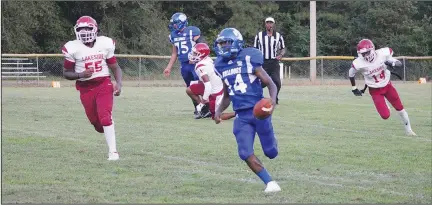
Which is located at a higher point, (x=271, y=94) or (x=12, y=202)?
(x=271, y=94)

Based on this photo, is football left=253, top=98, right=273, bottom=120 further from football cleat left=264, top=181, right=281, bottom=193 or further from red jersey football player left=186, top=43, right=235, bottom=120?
red jersey football player left=186, top=43, right=235, bottom=120

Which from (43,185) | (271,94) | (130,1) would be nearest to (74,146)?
(43,185)

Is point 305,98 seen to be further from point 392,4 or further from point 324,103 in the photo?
point 392,4

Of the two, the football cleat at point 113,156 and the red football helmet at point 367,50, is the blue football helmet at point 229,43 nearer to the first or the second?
the football cleat at point 113,156

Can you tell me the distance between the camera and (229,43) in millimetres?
7965

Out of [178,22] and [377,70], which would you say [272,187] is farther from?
[178,22]

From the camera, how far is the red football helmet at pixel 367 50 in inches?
532

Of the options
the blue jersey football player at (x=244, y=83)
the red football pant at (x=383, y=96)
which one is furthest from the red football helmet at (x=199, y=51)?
the blue jersey football player at (x=244, y=83)

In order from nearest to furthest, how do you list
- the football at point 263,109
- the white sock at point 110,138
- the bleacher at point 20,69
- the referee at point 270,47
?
the football at point 263,109, the white sock at point 110,138, the referee at point 270,47, the bleacher at point 20,69

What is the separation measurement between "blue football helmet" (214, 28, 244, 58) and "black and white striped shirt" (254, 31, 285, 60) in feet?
32.7

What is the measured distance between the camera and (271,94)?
7.91 metres

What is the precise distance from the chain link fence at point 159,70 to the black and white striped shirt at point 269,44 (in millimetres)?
13607

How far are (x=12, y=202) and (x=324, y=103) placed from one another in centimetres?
1380

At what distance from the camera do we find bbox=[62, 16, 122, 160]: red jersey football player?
979 centimetres
